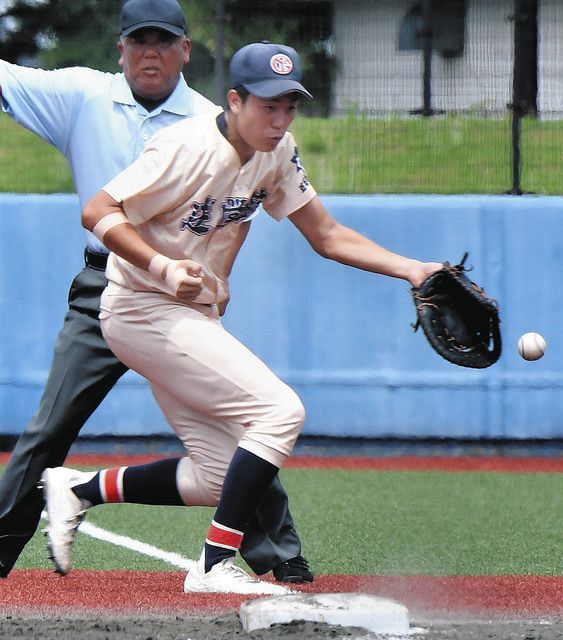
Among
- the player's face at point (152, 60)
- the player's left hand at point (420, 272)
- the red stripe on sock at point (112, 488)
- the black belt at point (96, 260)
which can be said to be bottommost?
the red stripe on sock at point (112, 488)

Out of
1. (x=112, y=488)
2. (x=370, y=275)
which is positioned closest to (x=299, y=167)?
(x=112, y=488)

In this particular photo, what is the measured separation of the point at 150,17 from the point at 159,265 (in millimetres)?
1193

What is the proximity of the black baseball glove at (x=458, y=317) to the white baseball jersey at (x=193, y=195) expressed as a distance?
640 mm

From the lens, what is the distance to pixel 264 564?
4574 mm

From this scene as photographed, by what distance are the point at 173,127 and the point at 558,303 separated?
15.8 feet

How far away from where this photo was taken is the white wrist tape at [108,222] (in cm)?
393

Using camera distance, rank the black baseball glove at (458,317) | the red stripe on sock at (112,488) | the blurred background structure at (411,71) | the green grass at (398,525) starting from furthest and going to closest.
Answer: the blurred background structure at (411,71), the green grass at (398,525), the red stripe on sock at (112,488), the black baseball glove at (458,317)

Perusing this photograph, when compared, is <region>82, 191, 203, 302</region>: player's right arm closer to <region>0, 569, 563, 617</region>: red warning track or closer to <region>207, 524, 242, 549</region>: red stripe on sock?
<region>207, 524, 242, 549</region>: red stripe on sock

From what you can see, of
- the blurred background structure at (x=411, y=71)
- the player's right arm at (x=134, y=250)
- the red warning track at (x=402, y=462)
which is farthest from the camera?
the blurred background structure at (x=411, y=71)

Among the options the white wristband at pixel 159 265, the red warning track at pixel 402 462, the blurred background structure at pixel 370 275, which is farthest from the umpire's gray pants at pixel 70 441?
the blurred background structure at pixel 370 275

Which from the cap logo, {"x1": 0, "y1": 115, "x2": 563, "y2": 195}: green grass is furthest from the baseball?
{"x1": 0, "y1": 115, "x2": 563, "y2": 195}: green grass

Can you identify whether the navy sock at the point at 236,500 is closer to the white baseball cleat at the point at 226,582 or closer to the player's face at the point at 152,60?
the white baseball cleat at the point at 226,582

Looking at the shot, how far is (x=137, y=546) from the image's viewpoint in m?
5.46

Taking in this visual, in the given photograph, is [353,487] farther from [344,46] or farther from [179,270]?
[179,270]
